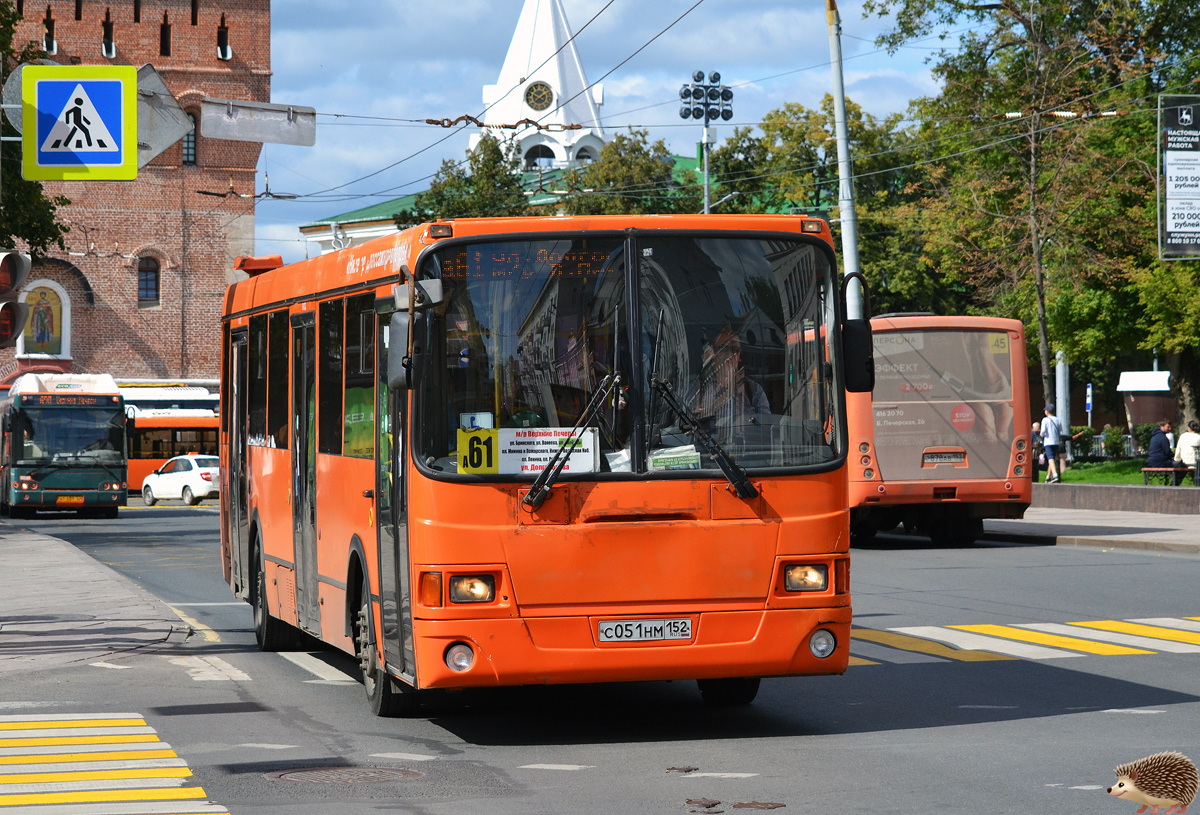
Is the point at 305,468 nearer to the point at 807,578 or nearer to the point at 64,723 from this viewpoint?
the point at 64,723

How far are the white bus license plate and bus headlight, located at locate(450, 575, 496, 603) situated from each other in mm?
567

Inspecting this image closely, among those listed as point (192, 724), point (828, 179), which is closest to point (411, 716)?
point (192, 724)

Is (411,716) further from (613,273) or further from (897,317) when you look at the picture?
(897,317)

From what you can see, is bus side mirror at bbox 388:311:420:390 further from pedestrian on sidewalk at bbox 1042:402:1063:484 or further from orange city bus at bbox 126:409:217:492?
orange city bus at bbox 126:409:217:492

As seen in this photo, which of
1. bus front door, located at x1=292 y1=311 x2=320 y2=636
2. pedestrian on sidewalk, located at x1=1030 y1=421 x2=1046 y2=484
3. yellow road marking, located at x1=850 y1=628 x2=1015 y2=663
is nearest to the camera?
bus front door, located at x1=292 y1=311 x2=320 y2=636

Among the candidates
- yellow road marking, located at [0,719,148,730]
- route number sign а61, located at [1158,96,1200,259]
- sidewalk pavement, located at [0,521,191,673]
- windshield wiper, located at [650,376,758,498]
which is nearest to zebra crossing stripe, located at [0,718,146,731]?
yellow road marking, located at [0,719,148,730]

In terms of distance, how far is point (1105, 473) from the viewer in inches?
1581

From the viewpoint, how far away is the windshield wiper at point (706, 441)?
8.24 metres

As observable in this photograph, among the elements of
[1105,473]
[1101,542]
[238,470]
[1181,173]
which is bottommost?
[1101,542]

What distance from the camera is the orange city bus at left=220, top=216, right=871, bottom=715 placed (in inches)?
317

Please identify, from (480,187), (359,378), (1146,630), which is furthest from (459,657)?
(480,187)

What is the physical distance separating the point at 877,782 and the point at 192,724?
3928 mm

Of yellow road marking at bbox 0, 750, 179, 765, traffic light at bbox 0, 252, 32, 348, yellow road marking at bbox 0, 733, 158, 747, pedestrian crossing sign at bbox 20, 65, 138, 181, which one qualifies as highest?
pedestrian crossing sign at bbox 20, 65, 138, 181

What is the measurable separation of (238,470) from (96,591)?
4.79 metres
